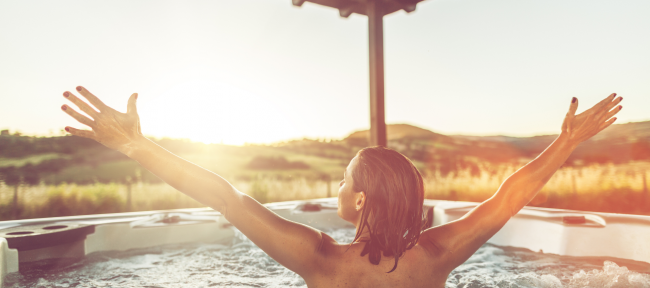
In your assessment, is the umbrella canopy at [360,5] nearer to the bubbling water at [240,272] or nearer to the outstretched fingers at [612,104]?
the bubbling water at [240,272]

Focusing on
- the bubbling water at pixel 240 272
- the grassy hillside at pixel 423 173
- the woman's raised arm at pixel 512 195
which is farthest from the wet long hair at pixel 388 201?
the grassy hillside at pixel 423 173

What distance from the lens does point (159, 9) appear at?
222 inches

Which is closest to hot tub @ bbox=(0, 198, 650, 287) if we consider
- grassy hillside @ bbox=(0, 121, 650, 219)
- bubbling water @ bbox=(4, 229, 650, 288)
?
bubbling water @ bbox=(4, 229, 650, 288)

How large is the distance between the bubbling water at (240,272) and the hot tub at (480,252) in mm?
10

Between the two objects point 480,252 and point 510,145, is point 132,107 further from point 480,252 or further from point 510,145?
point 510,145

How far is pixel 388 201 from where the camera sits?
0.64 metres

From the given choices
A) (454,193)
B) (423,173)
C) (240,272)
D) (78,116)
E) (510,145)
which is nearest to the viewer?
(78,116)

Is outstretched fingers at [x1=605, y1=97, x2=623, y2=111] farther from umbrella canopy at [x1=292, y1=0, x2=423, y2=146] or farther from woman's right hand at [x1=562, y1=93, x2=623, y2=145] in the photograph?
umbrella canopy at [x1=292, y1=0, x2=423, y2=146]

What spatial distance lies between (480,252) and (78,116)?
2220mm

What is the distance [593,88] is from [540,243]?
11.6 ft

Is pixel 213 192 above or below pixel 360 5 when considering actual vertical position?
below

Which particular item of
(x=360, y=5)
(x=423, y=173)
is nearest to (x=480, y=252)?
(x=360, y=5)

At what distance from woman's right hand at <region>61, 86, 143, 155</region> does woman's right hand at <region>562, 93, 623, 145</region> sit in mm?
938

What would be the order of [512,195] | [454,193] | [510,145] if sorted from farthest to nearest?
[510,145] < [454,193] < [512,195]
